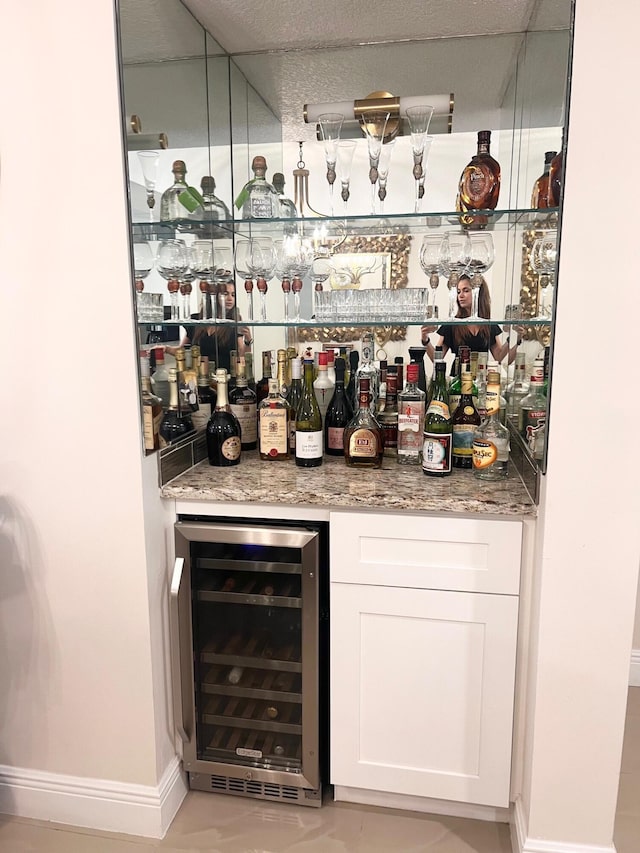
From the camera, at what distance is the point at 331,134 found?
1.93m

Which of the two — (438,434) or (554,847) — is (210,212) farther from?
(554,847)

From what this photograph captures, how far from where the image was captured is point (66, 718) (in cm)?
186

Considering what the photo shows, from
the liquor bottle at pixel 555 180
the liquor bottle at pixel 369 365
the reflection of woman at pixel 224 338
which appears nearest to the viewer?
the liquor bottle at pixel 555 180

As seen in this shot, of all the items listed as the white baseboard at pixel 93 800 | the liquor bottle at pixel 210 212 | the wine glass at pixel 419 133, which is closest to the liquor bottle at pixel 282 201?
the liquor bottle at pixel 210 212

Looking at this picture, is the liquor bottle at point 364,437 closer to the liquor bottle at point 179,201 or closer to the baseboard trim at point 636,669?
the liquor bottle at point 179,201

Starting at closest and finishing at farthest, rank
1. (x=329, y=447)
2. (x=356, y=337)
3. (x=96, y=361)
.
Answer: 1. (x=96, y=361)
2. (x=329, y=447)
3. (x=356, y=337)

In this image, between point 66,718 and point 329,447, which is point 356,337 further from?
point 66,718

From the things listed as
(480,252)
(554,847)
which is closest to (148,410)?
(480,252)

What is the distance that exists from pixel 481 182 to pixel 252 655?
1527 millimetres

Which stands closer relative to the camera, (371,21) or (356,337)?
(371,21)

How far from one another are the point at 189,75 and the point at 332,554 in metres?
1.48

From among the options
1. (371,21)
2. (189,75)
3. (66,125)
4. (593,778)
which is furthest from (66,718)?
(371,21)

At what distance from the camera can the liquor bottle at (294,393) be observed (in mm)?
2125

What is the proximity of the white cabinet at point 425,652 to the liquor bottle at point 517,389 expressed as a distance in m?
0.58
